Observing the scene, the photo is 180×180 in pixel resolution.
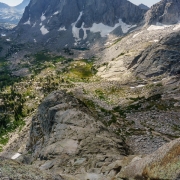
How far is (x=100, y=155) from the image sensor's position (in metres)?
27.1

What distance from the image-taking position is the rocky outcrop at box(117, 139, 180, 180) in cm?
1266

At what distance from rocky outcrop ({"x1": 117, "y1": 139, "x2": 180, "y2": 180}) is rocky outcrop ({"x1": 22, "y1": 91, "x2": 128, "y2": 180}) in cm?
453

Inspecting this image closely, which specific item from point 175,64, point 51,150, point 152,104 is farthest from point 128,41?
point 51,150

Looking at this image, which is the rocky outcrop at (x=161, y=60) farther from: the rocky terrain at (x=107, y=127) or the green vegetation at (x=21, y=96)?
the green vegetation at (x=21, y=96)

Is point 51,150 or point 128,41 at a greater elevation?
point 128,41

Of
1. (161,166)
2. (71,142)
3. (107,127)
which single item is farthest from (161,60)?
(161,166)

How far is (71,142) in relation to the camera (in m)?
A: 30.8

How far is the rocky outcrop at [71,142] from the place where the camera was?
2438 cm

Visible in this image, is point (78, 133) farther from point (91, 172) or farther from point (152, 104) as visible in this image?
point (152, 104)

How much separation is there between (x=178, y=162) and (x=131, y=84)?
70.5 meters

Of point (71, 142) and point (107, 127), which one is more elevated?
point (71, 142)

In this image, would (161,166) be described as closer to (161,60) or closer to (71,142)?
(71,142)

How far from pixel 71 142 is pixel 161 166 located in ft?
61.1

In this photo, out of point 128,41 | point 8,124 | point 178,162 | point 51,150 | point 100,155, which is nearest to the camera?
point 178,162
